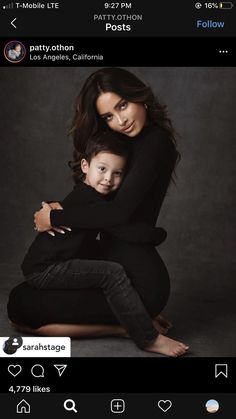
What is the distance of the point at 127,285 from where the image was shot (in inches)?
98.7

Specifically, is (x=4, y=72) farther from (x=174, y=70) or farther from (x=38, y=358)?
(x=38, y=358)

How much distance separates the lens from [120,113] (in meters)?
2.47

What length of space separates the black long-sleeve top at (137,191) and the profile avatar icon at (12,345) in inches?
24.4

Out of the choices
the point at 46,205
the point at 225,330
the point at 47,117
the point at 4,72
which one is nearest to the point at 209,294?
the point at 225,330

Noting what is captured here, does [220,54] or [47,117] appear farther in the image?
[47,117]

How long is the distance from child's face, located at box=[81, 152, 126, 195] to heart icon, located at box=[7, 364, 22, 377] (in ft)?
2.79

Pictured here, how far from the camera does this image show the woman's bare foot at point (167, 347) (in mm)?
2461

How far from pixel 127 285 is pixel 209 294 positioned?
0.82m

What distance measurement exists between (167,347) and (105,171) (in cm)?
70

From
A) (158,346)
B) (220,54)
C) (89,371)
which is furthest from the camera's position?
(158,346)
